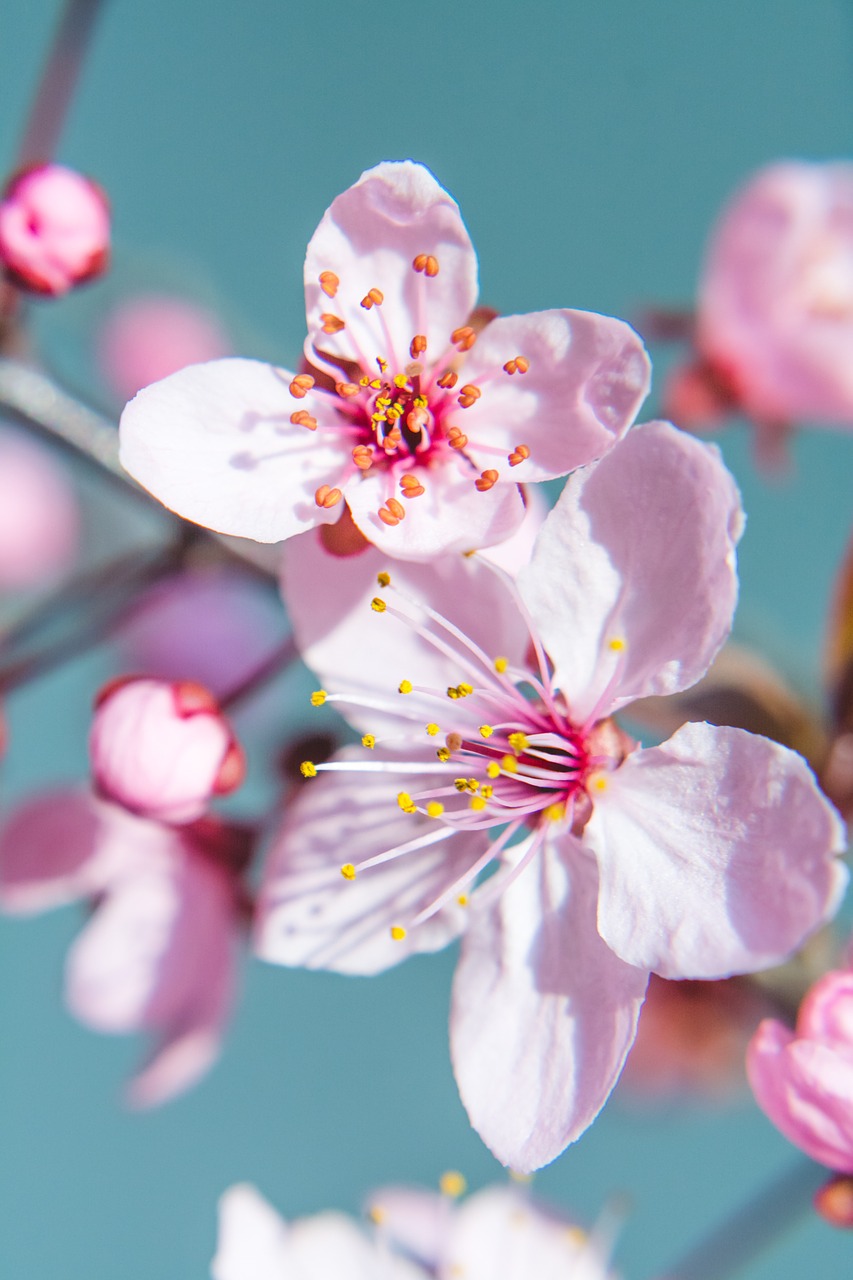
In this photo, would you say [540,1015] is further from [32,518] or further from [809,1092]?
[32,518]

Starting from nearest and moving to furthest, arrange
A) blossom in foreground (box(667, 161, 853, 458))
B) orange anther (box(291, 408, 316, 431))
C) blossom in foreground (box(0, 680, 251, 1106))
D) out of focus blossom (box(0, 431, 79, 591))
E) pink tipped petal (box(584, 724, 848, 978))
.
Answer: pink tipped petal (box(584, 724, 848, 978))
orange anther (box(291, 408, 316, 431))
blossom in foreground (box(0, 680, 251, 1106))
blossom in foreground (box(667, 161, 853, 458))
out of focus blossom (box(0, 431, 79, 591))

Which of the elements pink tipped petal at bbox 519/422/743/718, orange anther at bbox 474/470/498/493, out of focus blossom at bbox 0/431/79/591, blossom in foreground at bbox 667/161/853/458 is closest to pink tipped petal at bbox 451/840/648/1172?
pink tipped petal at bbox 519/422/743/718

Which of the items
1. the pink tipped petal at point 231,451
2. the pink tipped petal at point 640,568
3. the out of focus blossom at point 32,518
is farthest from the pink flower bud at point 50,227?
the out of focus blossom at point 32,518

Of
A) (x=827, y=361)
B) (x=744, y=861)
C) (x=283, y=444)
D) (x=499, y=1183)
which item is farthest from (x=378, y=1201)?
(x=827, y=361)

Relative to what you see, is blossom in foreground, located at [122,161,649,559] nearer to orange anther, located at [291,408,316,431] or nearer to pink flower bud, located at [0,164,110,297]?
orange anther, located at [291,408,316,431]

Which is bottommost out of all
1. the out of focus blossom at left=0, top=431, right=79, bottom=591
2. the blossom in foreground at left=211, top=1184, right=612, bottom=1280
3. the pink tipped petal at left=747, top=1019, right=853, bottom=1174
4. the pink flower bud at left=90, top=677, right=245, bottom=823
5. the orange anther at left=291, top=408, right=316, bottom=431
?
the out of focus blossom at left=0, top=431, right=79, bottom=591

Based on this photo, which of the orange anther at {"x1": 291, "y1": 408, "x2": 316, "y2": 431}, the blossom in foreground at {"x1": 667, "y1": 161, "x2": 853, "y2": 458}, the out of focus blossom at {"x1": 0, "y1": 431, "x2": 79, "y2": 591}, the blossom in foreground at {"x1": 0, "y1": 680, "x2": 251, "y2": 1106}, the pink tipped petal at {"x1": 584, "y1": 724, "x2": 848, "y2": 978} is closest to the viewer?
the pink tipped petal at {"x1": 584, "y1": 724, "x2": 848, "y2": 978}

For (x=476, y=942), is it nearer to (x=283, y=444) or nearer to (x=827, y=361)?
(x=283, y=444)
